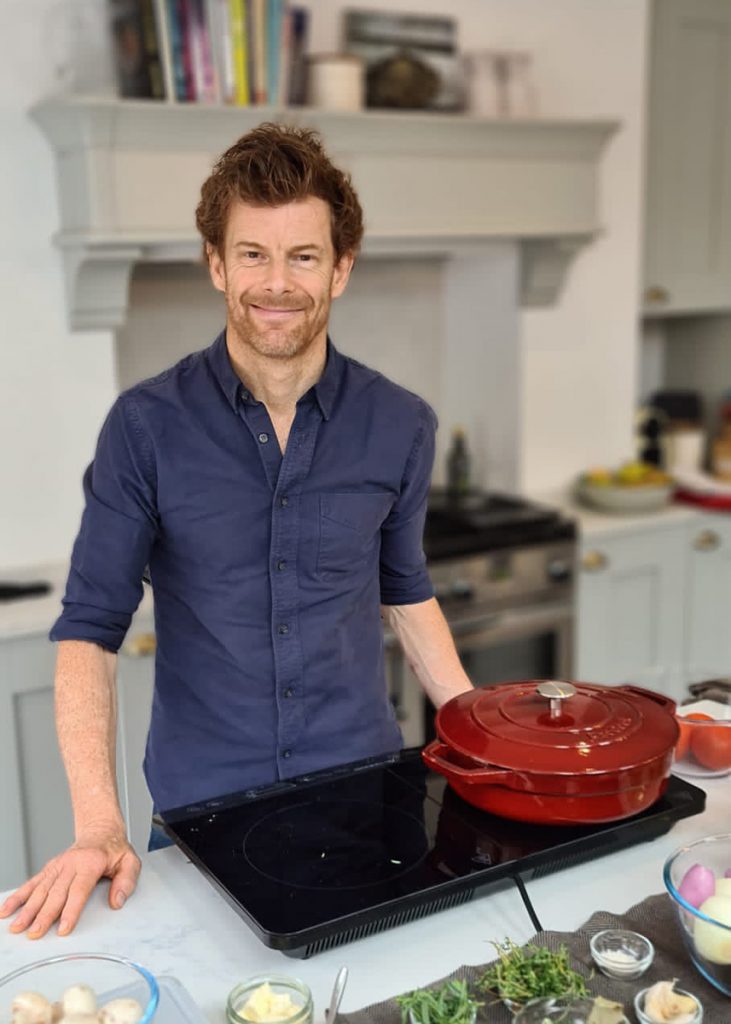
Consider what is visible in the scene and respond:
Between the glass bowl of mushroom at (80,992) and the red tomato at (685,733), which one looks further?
the red tomato at (685,733)

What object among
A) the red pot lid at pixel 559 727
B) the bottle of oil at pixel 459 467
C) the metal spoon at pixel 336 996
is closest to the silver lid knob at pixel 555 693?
the red pot lid at pixel 559 727

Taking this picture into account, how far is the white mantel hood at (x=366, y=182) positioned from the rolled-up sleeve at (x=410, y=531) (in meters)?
1.10

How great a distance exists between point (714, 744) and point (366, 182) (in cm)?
171

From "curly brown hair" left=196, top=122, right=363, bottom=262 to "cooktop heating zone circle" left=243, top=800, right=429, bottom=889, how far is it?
680mm

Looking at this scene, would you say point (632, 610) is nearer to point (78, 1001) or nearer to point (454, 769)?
point (454, 769)

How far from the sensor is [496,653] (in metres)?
2.97

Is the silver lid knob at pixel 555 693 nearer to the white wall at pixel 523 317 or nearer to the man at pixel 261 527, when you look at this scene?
the man at pixel 261 527

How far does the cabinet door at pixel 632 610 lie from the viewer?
312 cm

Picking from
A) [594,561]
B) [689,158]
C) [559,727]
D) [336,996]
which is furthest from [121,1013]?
[689,158]

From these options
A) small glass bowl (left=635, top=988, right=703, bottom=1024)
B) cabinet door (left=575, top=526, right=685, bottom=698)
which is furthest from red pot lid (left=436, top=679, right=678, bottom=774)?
cabinet door (left=575, top=526, right=685, bottom=698)

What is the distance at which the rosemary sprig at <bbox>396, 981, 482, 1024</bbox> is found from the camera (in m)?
0.90

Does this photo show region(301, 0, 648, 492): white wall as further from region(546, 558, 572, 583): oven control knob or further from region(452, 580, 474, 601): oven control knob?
region(452, 580, 474, 601): oven control knob

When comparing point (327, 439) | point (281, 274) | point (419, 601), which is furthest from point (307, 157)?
point (419, 601)

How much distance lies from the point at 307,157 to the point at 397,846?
79 cm
